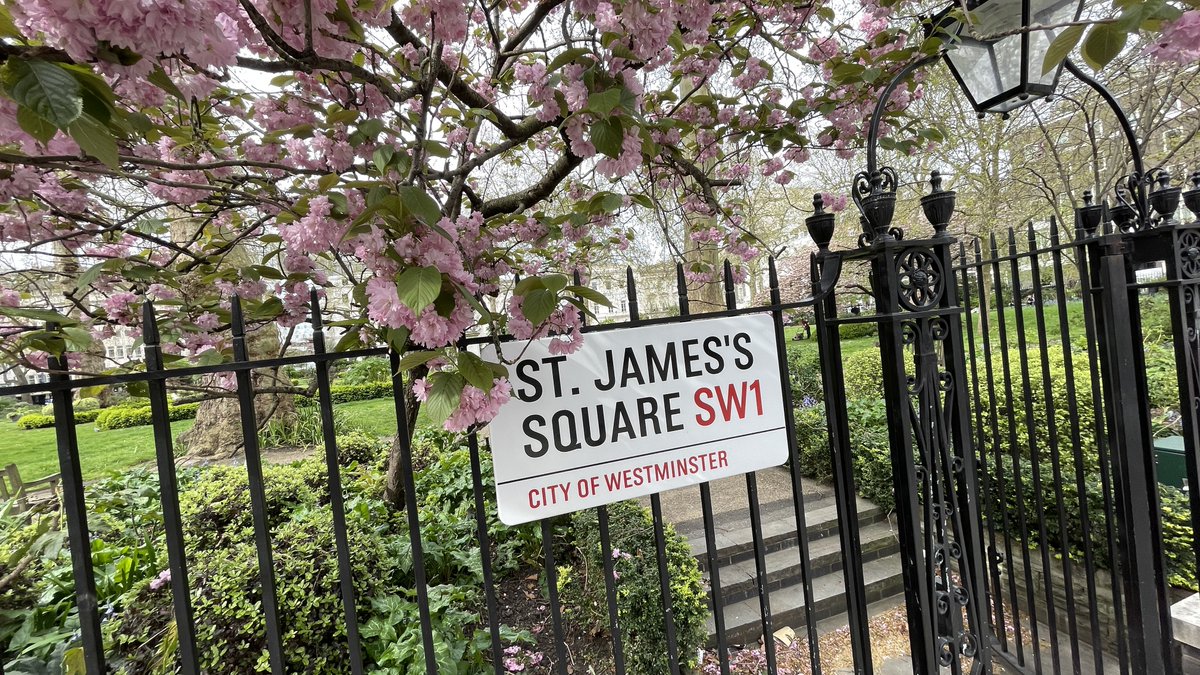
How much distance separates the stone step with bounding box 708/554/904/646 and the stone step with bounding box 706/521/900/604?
47mm

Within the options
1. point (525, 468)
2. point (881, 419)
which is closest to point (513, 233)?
point (525, 468)

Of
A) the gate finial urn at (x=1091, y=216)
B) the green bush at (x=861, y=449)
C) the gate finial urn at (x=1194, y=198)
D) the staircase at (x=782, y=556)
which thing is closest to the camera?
the gate finial urn at (x=1194, y=198)

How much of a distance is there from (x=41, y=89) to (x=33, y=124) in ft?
0.31

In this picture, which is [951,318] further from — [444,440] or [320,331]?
[444,440]

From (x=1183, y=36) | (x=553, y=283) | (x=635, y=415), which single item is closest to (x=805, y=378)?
(x=1183, y=36)

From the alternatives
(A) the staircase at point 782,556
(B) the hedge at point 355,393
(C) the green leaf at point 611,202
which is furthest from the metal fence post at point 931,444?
(B) the hedge at point 355,393

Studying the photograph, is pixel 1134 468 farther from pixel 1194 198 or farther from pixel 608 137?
pixel 608 137

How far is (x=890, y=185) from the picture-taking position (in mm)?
1517

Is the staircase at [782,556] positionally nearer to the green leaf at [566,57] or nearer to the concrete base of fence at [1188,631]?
the concrete base of fence at [1188,631]

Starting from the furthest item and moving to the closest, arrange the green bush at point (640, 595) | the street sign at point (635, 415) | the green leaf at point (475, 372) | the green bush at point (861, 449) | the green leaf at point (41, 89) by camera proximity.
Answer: the green bush at point (861, 449) < the green bush at point (640, 595) < the street sign at point (635, 415) < the green leaf at point (475, 372) < the green leaf at point (41, 89)

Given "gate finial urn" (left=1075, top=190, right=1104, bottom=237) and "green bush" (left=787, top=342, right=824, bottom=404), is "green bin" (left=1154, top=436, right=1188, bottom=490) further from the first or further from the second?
"green bush" (left=787, top=342, right=824, bottom=404)

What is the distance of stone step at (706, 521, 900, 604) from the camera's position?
161 inches

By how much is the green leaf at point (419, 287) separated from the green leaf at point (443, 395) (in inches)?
7.0

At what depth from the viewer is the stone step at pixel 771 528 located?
174 inches
